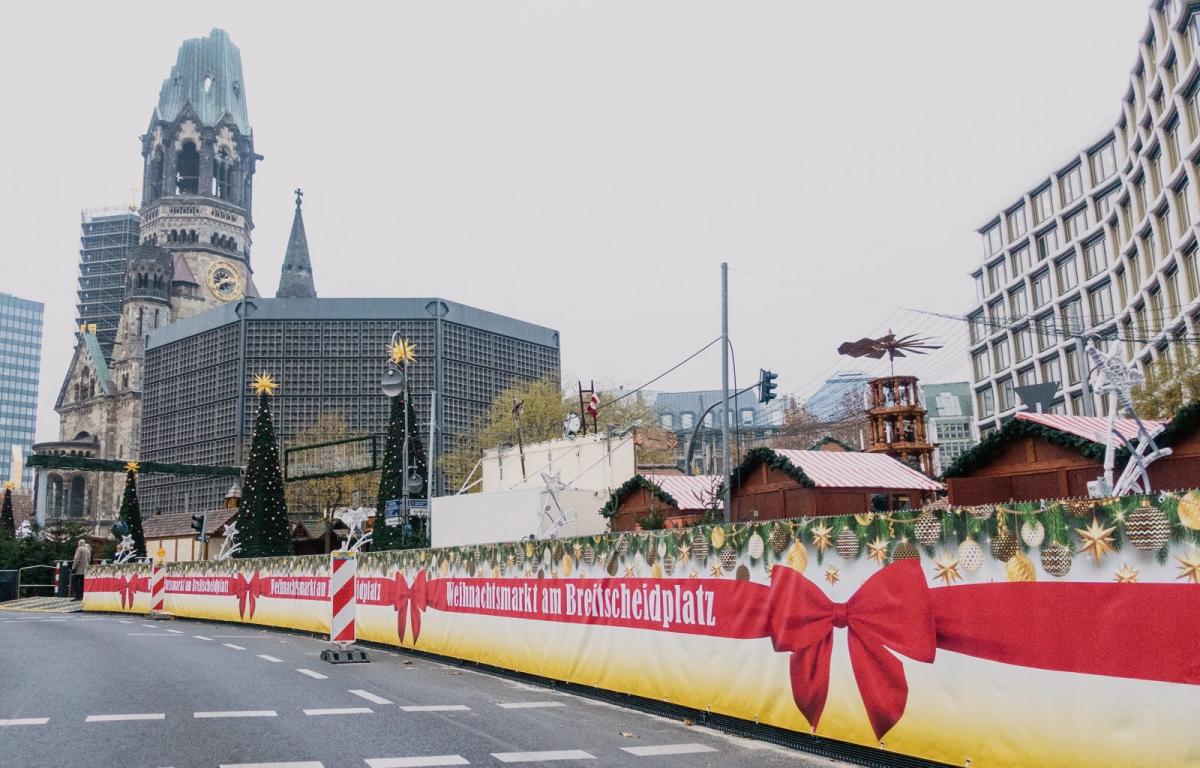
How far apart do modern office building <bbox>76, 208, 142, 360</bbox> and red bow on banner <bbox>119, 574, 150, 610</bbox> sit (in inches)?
3759

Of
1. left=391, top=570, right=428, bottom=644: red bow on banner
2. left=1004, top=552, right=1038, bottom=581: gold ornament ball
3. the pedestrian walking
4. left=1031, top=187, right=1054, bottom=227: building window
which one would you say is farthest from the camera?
left=1031, top=187, right=1054, bottom=227: building window

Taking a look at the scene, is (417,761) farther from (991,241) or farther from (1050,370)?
(991,241)

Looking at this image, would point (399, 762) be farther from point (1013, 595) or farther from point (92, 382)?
point (92, 382)

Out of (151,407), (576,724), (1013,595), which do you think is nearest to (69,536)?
(151,407)

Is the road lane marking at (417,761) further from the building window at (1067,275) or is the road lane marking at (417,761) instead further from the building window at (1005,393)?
the building window at (1005,393)

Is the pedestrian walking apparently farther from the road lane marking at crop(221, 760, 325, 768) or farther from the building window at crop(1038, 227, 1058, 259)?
the building window at crop(1038, 227, 1058, 259)

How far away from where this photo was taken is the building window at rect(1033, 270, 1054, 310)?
73.8 metres

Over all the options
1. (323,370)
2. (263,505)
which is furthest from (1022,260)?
(263,505)

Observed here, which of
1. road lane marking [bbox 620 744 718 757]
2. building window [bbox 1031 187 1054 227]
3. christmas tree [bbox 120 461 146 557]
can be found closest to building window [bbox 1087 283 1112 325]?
building window [bbox 1031 187 1054 227]

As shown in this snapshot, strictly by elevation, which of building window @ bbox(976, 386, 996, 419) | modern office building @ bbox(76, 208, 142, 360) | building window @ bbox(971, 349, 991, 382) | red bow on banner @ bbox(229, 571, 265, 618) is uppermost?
modern office building @ bbox(76, 208, 142, 360)

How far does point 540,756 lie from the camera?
7688 mm

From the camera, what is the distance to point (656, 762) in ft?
25.1

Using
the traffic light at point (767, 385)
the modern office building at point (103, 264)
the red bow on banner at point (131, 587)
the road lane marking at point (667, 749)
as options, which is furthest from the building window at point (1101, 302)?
the modern office building at point (103, 264)

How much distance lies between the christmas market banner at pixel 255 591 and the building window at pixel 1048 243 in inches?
2565
